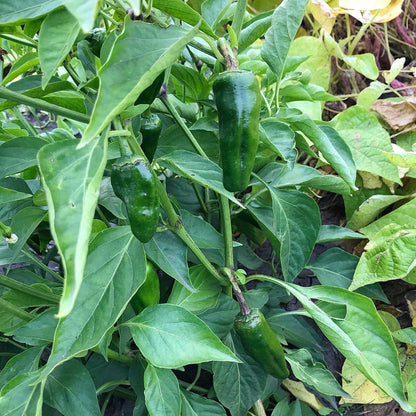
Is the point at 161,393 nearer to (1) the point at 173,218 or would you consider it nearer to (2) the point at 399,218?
(1) the point at 173,218

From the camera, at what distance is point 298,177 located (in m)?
0.75

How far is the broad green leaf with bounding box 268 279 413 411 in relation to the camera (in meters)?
0.58

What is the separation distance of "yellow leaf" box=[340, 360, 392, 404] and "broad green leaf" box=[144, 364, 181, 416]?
1.49 feet

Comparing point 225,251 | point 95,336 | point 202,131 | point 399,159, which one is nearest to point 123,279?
point 95,336

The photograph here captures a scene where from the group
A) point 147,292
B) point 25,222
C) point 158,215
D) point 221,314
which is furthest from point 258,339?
point 25,222

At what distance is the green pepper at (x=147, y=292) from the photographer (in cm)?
66

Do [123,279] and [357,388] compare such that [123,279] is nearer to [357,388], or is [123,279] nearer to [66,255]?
[66,255]

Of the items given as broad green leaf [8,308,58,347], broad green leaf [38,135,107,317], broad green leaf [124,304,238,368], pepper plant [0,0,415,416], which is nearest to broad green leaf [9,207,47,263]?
pepper plant [0,0,415,416]

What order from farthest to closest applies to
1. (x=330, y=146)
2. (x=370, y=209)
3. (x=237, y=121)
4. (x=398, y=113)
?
(x=398, y=113) → (x=370, y=209) → (x=330, y=146) → (x=237, y=121)

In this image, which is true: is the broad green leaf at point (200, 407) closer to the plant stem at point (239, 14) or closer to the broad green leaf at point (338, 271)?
the broad green leaf at point (338, 271)

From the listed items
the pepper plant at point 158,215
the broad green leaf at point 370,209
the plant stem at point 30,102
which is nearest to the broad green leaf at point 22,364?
the pepper plant at point 158,215

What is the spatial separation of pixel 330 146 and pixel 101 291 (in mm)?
387

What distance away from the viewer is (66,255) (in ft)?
0.95

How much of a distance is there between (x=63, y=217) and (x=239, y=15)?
0.38m
